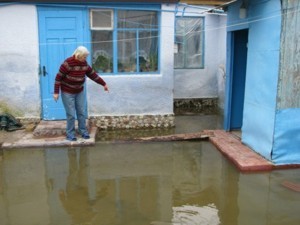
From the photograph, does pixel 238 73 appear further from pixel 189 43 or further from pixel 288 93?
pixel 189 43

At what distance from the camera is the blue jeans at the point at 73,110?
6.92 m

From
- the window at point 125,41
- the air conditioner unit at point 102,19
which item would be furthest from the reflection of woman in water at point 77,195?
the air conditioner unit at point 102,19

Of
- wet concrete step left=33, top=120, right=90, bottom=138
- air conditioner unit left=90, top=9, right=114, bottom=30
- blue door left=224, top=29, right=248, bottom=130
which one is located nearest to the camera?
wet concrete step left=33, top=120, right=90, bottom=138

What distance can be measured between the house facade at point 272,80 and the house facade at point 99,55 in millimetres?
2344

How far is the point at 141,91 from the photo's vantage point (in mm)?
8555

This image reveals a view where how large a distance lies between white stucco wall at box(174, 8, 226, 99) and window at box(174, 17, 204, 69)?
0.15 metres

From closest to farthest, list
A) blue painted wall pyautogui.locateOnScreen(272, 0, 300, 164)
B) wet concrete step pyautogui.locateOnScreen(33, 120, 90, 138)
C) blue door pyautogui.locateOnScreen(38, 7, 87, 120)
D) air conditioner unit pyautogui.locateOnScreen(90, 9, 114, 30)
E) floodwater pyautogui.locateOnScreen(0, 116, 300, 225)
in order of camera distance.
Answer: floodwater pyautogui.locateOnScreen(0, 116, 300, 225)
blue painted wall pyautogui.locateOnScreen(272, 0, 300, 164)
wet concrete step pyautogui.locateOnScreen(33, 120, 90, 138)
blue door pyautogui.locateOnScreen(38, 7, 87, 120)
air conditioner unit pyautogui.locateOnScreen(90, 9, 114, 30)

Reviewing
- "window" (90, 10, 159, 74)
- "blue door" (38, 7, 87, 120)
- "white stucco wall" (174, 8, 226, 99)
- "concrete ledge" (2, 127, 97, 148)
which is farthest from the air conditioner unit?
"white stucco wall" (174, 8, 226, 99)

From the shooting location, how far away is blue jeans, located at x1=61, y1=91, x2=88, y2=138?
692 centimetres

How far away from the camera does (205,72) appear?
11.1m

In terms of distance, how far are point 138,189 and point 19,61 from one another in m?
4.64

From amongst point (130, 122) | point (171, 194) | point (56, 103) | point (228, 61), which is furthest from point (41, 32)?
point (171, 194)

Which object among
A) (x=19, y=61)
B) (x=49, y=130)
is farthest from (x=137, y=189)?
(x=19, y=61)

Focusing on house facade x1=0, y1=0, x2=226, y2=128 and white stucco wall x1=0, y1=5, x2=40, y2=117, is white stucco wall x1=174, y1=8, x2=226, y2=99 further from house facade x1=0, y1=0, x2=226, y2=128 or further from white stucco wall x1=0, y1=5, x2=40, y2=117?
white stucco wall x1=0, y1=5, x2=40, y2=117
